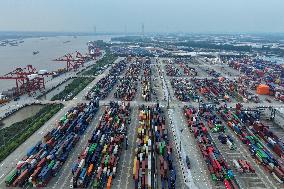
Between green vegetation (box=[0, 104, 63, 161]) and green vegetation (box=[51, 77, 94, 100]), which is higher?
green vegetation (box=[51, 77, 94, 100])

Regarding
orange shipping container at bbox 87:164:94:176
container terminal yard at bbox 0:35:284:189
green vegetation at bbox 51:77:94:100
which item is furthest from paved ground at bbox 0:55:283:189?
green vegetation at bbox 51:77:94:100

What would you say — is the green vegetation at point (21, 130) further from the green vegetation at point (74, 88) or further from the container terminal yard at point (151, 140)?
the green vegetation at point (74, 88)

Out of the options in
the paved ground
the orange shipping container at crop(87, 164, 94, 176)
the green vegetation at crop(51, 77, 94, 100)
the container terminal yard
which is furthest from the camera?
the green vegetation at crop(51, 77, 94, 100)

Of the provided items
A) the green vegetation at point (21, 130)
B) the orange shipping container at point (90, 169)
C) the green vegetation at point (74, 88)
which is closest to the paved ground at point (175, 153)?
the green vegetation at point (21, 130)

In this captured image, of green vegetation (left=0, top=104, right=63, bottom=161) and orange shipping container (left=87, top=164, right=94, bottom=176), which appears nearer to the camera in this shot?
orange shipping container (left=87, top=164, right=94, bottom=176)

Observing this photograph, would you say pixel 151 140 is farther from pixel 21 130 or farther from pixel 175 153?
pixel 21 130

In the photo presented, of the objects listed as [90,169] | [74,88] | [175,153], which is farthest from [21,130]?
[74,88]

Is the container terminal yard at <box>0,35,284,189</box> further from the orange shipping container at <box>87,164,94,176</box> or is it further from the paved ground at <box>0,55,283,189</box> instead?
the orange shipping container at <box>87,164,94,176</box>

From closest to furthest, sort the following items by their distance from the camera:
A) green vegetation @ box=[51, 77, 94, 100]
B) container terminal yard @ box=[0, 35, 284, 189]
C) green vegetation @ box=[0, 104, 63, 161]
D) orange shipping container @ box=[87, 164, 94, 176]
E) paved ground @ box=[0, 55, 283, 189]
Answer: paved ground @ box=[0, 55, 283, 189], container terminal yard @ box=[0, 35, 284, 189], orange shipping container @ box=[87, 164, 94, 176], green vegetation @ box=[0, 104, 63, 161], green vegetation @ box=[51, 77, 94, 100]
